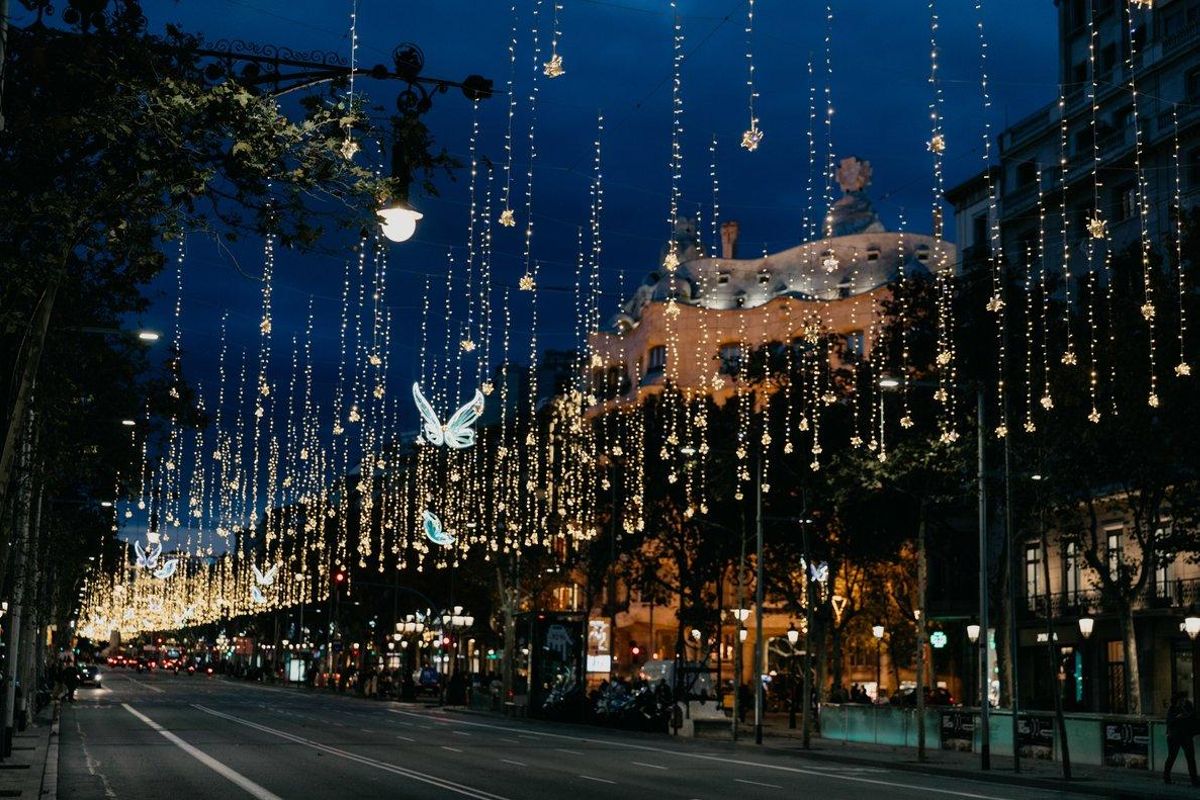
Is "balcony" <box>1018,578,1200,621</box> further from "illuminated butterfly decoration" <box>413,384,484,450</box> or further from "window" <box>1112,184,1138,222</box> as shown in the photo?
"illuminated butterfly decoration" <box>413,384,484,450</box>

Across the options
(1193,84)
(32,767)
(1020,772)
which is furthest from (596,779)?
(1193,84)

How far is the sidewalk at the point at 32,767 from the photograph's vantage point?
69.2ft

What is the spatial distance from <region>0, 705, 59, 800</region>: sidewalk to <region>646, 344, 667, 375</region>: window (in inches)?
2542

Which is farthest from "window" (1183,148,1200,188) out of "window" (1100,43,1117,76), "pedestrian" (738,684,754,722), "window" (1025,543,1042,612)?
"pedestrian" (738,684,754,722)

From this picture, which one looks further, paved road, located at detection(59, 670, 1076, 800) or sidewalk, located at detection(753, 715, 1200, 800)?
sidewalk, located at detection(753, 715, 1200, 800)

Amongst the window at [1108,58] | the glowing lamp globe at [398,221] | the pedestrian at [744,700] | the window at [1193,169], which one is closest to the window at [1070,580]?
the pedestrian at [744,700]

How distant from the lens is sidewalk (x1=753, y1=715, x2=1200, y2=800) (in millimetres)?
27188

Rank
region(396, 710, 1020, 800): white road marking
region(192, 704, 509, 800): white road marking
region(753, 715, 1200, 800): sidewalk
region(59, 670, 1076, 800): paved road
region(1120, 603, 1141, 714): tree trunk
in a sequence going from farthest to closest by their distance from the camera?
A: region(1120, 603, 1141, 714): tree trunk, region(753, 715, 1200, 800): sidewalk, region(396, 710, 1020, 800): white road marking, region(59, 670, 1076, 800): paved road, region(192, 704, 509, 800): white road marking

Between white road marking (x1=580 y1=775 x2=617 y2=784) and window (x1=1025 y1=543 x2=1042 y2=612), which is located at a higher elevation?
window (x1=1025 y1=543 x2=1042 y2=612)

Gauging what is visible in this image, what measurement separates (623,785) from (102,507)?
39.5m

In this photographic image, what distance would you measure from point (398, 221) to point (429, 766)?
63.5ft

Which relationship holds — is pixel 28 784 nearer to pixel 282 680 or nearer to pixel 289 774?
pixel 289 774

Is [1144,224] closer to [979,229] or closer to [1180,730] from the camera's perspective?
[979,229]

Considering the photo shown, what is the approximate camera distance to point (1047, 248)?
61000 mm
